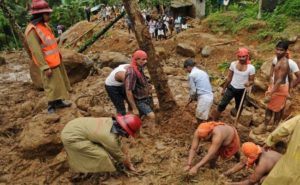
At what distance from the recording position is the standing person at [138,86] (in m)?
5.80

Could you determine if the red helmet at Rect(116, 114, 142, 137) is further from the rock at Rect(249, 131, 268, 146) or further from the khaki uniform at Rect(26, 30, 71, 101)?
the rock at Rect(249, 131, 268, 146)

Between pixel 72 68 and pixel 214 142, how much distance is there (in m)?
5.16

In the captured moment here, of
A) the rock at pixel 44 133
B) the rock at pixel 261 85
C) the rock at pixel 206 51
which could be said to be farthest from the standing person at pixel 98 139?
the rock at pixel 206 51

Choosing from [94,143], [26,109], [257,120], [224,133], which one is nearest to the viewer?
[94,143]

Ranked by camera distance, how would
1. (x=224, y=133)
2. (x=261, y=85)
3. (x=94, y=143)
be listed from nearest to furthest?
(x=94, y=143)
(x=224, y=133)
(x=261, y=85)

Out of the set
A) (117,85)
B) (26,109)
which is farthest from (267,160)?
(26,109)

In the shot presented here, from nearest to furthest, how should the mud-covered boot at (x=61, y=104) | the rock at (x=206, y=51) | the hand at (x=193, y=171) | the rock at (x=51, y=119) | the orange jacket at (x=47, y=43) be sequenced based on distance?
the hand at (x=193, y=171)
the orange jacket at (x=47, y=43)
the rock at (x=51, y=119)
the mud-covered boot at (x=61, y=104)
the rock at (x=206, y=51)

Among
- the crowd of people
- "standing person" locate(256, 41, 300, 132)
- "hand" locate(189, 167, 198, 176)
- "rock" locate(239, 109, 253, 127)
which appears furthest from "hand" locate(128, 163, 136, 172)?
"rock" locate(239, 109, 253, 127)

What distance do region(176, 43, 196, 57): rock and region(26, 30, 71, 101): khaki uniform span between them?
8.18 m

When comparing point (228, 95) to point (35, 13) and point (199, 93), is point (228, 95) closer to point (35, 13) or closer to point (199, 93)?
point (199, 93)

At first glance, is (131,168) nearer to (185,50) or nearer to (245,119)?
(245,119)

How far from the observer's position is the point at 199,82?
6531 millimetres

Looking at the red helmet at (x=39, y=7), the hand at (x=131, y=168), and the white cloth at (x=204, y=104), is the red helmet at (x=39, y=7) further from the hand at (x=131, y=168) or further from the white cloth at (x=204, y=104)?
the white cloth at (x=204, y=104)

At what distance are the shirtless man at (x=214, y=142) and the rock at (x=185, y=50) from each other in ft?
28.0
